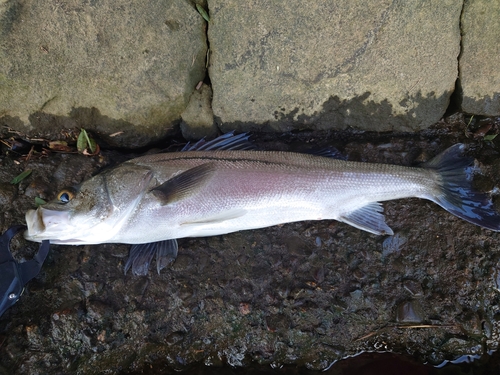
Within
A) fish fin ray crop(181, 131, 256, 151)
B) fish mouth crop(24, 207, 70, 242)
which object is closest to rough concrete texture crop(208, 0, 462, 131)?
fish fin ray crop(181, 131, 256, 151)

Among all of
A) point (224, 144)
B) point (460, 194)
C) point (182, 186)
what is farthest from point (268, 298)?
point (460, 194)

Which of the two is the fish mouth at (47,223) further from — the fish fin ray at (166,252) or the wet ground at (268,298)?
the fish fin ray at (166,252)

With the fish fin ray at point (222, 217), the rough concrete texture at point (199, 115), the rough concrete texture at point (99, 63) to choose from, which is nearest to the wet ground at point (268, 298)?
the fish fin ray at point (222, 217)

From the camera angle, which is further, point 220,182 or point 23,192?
point 23,192

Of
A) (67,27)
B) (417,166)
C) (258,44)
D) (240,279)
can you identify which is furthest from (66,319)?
(417,166)

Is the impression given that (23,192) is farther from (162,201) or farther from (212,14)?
(212,14)

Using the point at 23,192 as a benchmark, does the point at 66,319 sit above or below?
below

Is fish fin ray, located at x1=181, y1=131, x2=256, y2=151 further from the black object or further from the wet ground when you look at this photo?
the black object

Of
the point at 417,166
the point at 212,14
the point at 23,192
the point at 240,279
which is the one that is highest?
the point at 212,14
